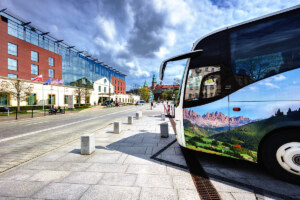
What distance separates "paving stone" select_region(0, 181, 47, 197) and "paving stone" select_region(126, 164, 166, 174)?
1.77m

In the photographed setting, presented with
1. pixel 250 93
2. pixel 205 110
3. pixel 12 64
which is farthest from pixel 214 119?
pixel 12 64

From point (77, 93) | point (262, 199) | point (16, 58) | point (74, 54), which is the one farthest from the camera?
point (74, 54)

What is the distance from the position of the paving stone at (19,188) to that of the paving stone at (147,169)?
5.81ft

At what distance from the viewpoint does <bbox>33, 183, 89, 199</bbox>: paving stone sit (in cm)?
240

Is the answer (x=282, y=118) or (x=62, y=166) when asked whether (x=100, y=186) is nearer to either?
(x=62, y=166)

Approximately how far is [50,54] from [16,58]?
938cm

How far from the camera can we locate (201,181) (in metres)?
2.83

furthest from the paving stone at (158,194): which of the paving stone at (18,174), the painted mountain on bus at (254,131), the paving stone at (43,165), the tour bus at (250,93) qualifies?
the paving stone at (18,174)

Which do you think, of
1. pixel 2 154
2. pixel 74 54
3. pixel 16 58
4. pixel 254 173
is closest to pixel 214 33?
pixel 254 173

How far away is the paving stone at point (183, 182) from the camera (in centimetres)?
266

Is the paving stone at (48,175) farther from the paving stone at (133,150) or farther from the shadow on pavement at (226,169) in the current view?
the paving stone at (133,150)

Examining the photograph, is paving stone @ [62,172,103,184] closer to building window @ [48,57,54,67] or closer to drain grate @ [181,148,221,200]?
drain grate @ [181,148,221,200]

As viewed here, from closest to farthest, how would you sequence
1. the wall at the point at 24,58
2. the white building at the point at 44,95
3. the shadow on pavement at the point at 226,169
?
the shadow on pavement at the point at 226,169 → the white building at the point at 44,95 → the wall at the point at 24,58

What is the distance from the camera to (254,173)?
3.09 metres
